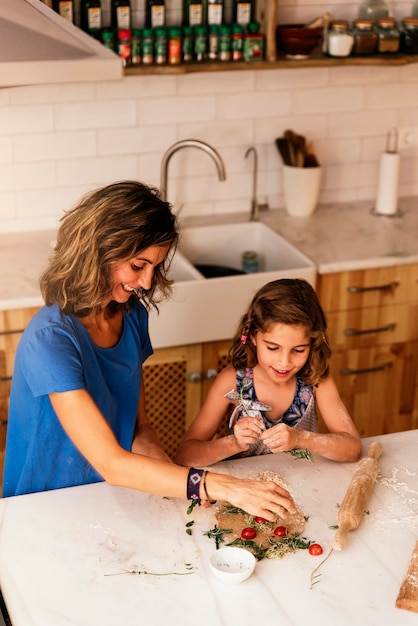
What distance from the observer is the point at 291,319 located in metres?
2.45

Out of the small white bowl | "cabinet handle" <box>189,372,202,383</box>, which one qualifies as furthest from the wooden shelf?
the small white bowl

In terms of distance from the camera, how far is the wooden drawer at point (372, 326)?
3.67m

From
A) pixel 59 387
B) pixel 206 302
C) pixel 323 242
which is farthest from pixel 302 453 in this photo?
pixel 323 242

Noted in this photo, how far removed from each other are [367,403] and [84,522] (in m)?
2.03

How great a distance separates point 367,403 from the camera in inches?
152

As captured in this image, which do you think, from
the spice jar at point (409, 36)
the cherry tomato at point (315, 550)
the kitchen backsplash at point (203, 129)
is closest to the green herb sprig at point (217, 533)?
the cherry tomato at point (315, 550)

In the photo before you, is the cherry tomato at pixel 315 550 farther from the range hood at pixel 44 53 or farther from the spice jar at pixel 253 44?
the spice jar at pixel 253 44

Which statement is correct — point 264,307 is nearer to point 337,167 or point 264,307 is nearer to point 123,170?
point 123,170

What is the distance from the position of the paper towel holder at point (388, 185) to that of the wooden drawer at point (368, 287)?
511 mm

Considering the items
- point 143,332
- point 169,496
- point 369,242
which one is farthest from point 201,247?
point 169,496

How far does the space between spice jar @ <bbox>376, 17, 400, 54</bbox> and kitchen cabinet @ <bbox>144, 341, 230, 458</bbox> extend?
1455 mm

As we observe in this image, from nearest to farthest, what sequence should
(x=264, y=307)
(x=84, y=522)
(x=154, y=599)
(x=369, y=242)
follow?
(x=154, y=599) < (x=84, y=522) < (x=264, y=307) < (x=369, y=242)

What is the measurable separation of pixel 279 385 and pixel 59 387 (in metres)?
0.79

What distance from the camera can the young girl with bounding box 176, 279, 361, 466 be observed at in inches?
94.1
